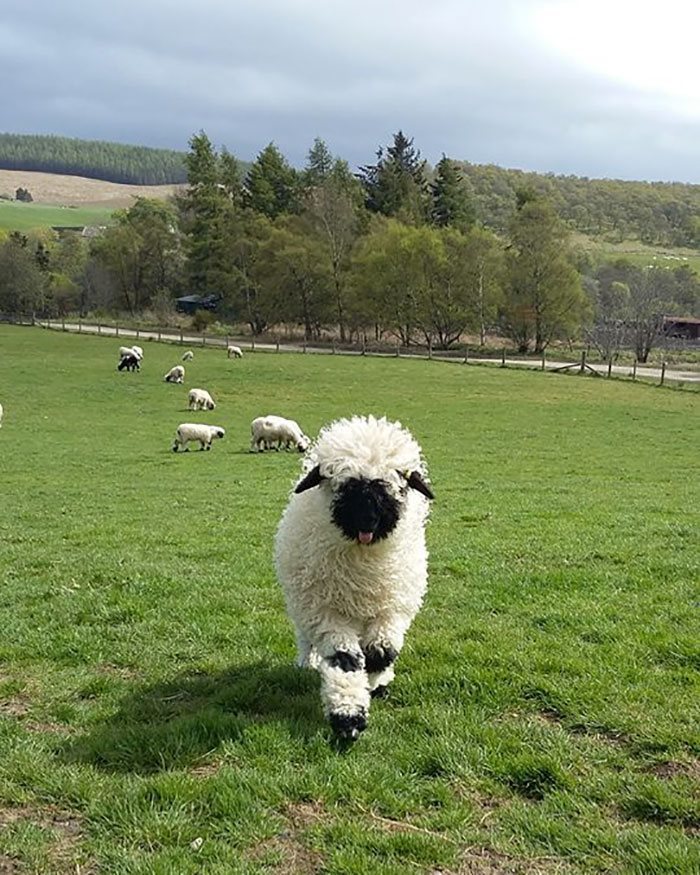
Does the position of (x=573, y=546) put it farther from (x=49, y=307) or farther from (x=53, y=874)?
(x=49, y=307)

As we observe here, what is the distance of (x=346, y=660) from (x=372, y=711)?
0.56 m

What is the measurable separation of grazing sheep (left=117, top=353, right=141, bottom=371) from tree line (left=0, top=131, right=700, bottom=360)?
32427mm

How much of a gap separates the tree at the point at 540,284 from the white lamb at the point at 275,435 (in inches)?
2098

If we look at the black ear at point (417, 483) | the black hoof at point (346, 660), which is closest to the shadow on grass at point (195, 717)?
the black hoof at point (346, 660)

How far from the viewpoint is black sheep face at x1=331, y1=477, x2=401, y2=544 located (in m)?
6.18

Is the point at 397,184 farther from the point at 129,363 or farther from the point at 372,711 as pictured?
the point at 372,711

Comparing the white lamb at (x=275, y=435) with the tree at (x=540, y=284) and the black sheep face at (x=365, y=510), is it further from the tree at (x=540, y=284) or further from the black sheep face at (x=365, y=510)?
the tree at (x=540, y=284)

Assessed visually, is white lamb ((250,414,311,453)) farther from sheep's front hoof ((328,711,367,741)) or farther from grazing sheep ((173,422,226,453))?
sheep's front hoof ((328,711,367,741))

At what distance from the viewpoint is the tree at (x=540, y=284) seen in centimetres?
7581

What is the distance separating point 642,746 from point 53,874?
146 inches

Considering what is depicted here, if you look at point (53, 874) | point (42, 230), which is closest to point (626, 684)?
point (53, 874)

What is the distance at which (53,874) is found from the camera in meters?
4.21

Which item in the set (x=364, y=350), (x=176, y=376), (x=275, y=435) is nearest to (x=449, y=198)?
(x=364, y=350)

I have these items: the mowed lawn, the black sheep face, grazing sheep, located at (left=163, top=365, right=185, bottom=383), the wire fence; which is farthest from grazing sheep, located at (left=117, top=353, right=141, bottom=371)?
the black sheep face
